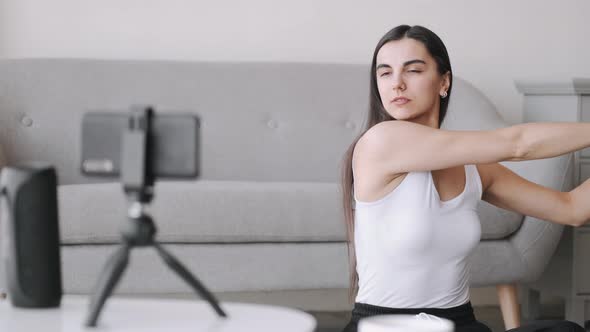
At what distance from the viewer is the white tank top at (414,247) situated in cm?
154

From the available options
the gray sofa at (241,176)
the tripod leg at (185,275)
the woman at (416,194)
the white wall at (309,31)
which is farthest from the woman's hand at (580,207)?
the white wall at (309,31)

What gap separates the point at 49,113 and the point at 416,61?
1.65 meters

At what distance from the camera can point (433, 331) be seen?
2.37 ft

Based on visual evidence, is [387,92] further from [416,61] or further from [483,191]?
[483,191]

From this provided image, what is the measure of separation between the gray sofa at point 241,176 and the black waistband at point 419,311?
0.73 m

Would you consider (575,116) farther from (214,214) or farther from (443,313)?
(443,313)

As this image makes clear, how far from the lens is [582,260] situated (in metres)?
2.72

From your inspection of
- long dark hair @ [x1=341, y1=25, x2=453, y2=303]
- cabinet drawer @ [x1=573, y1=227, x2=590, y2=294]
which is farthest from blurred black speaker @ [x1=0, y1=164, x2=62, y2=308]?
cabinet drawer @ [x1=573, y1=227, x2=590, y2=294]

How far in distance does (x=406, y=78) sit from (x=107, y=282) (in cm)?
91

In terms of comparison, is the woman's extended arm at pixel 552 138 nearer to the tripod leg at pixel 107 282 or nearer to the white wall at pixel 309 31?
the tripod leg at pixel 107 282

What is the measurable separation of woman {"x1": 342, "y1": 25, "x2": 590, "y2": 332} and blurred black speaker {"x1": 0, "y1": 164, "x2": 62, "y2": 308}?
0.62m

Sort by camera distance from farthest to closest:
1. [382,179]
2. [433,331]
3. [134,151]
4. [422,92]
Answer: [422,92], [382,179], [134,151], [433,331]

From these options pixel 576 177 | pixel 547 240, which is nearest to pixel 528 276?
pixel 547 240

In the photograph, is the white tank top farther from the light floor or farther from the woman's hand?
the light floor
